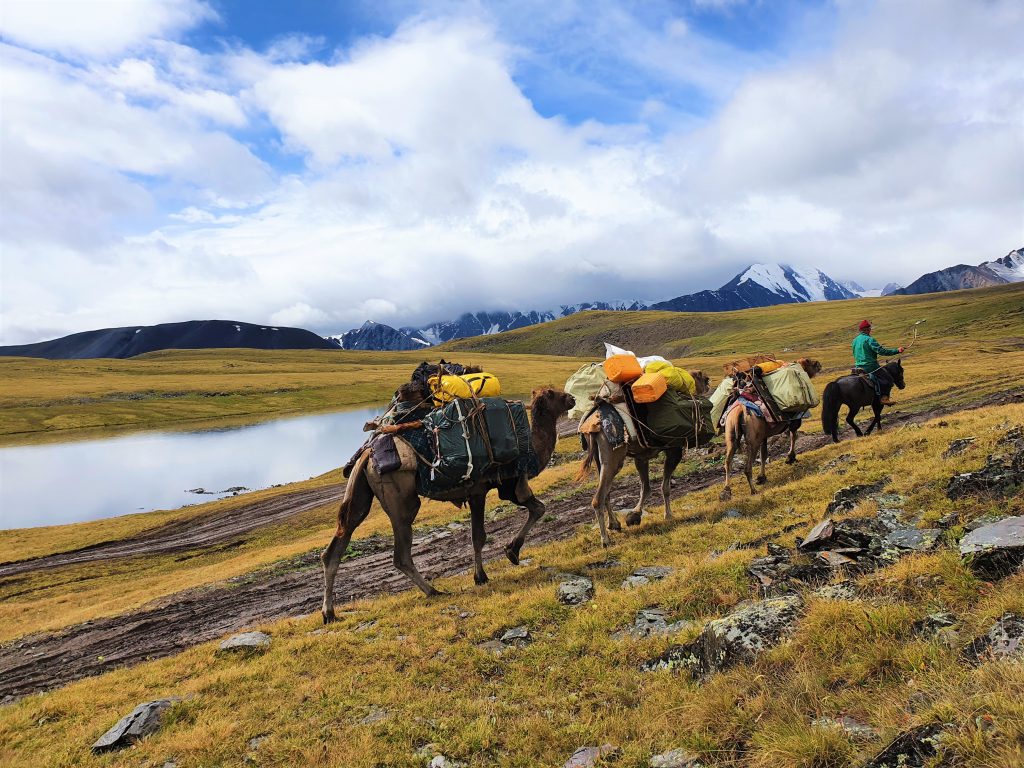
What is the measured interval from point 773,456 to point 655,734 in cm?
1620

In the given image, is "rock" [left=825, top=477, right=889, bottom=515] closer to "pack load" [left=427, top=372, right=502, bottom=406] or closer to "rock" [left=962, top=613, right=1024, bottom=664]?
"rock" [left=962, top=613, right=1024, bottom=664]

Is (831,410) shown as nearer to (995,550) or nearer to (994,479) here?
(994,479)

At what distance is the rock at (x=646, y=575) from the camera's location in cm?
823

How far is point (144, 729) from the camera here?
20.9 feet

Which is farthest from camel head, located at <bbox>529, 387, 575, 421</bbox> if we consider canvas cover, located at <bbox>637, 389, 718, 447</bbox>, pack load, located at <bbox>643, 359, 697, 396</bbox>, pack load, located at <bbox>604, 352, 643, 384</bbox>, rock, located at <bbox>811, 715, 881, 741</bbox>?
rock, located at <bbox>811, 715, 881, 741</bbox>

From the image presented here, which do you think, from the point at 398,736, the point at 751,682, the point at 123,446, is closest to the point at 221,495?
the point at 123,446

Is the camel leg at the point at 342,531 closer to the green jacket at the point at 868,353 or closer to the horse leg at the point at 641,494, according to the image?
the horse leg at the point at 641,494

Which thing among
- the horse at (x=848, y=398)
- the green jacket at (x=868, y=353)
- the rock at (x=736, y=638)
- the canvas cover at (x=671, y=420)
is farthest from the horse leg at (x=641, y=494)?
the green jacket at (x=868, y=353)

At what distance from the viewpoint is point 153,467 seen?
5591cm

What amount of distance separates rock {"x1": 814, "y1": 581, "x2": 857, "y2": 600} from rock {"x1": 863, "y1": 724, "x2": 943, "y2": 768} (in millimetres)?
2080

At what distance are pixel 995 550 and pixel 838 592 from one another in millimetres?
1365

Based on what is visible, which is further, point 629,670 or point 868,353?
point 868,353

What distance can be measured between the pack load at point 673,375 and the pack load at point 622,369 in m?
0.43

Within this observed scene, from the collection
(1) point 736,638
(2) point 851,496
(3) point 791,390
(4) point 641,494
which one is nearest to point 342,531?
(4) point 641,494
